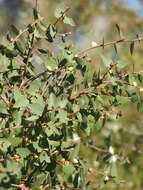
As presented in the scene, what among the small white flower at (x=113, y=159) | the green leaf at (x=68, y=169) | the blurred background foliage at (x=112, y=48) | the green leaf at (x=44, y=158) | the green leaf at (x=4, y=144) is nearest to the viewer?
the green leaf at (x=4, y=144)

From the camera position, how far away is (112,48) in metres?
6.27

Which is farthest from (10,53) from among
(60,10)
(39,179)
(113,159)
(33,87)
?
(113,159)

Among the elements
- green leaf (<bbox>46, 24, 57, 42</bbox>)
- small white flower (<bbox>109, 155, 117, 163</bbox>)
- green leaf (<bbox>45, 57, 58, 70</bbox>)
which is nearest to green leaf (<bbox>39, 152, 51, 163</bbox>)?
green leaf (<bbox>45, 57, 58, 70</bbox>)

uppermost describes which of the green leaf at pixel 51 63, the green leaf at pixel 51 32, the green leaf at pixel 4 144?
the green leaf at pixel 51 32

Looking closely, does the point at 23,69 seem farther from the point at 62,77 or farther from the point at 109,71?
the point at 109,71

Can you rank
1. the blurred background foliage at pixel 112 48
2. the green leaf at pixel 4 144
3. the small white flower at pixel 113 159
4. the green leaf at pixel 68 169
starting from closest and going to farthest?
1. the green leaf at pixel 4 144
2. the green leaf at pixel 68 169
3. the small white flower at pixel 113 159
4. the blurred background foliage at pixel 112 48

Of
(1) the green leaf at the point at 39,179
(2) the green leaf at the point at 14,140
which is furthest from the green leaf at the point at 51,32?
(1) the green leaf at the point at 39,179

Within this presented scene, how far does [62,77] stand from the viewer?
195 centimetres

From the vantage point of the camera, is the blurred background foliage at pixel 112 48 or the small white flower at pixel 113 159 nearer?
the small white flower at pixel 113 159

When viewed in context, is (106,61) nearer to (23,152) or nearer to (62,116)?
(62,116)

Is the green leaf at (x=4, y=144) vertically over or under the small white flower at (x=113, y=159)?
over

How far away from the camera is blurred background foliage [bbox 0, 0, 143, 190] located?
135 inches

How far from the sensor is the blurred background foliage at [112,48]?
3418 mm

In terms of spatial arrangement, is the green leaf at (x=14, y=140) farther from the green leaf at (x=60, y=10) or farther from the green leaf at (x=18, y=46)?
the green leaf at (x=60, y=10)
